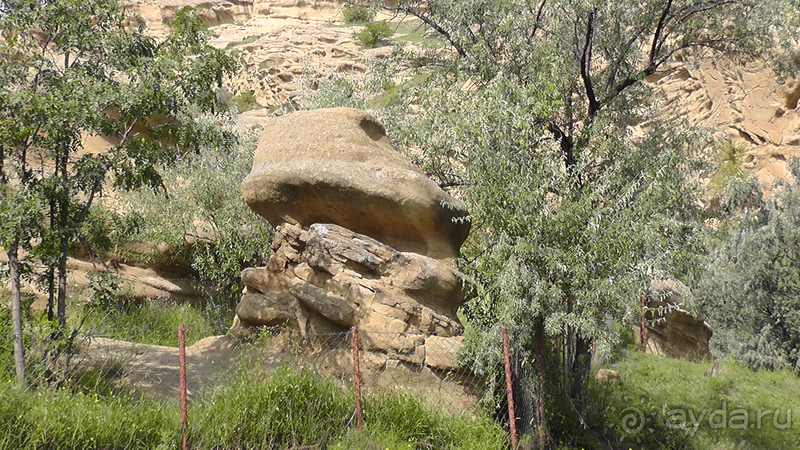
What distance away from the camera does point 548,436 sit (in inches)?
284

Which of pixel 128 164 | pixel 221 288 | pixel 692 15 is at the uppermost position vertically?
pixel 692 15

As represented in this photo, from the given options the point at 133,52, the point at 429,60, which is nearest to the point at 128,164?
the point at 133,52

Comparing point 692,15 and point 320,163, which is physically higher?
point 692,15

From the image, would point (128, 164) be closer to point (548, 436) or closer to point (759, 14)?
point (548, 436)

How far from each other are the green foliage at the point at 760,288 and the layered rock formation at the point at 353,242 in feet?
27.1

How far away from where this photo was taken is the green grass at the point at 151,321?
9758mm

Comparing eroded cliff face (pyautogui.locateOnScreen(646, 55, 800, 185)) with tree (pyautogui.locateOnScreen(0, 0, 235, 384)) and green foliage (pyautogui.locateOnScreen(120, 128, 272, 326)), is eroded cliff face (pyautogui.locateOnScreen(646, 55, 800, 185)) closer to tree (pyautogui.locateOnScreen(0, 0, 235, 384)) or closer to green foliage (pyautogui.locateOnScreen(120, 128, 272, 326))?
green foliage (pyautogui.locateOnScreen(120, 128, 272, 326))

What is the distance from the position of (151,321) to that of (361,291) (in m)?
5.33

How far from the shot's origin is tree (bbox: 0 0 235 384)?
20.1 ft

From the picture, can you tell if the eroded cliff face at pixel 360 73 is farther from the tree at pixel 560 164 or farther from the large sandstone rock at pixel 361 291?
the large sandstone rock at pixel 361 291

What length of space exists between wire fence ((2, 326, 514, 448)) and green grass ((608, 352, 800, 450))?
9.67ft

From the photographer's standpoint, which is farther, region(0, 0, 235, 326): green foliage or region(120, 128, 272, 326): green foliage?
region(120, 128, 272, 326): green foliage

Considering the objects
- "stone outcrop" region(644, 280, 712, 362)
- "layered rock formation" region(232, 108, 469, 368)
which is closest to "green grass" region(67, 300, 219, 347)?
"layered rock formation" region(232, 108, 469, 368)

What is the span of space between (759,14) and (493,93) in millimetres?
6182
